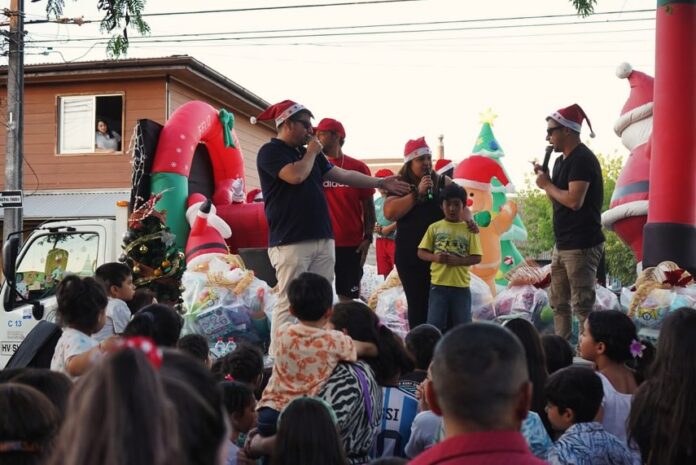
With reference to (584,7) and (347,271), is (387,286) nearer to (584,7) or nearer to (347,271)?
(347,271)

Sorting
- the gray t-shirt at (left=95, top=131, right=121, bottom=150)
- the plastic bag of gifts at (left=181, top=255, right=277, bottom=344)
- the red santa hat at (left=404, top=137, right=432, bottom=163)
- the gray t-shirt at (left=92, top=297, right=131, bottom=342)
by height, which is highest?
the gray t-shirt at (left=95, top=131, right=121, bottom=150)

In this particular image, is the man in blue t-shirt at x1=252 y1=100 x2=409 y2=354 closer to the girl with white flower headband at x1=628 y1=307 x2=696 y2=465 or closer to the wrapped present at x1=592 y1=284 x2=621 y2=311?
the girl with white flower headband at x1=628 y1=307 x2=696 y2=465

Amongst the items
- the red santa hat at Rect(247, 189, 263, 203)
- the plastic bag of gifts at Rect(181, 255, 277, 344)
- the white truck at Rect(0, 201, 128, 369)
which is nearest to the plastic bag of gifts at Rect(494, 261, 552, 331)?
the plastic bag of gifts at Rect(181, 255, 277, 344)

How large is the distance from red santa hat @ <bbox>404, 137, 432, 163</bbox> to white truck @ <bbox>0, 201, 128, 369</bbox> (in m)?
3.01

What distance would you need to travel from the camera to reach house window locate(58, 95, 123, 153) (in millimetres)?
20672

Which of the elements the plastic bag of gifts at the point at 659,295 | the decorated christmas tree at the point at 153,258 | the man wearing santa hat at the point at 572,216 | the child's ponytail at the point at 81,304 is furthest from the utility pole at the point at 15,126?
the child's ponytail at the point at 81,304

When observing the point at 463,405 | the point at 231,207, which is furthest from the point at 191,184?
the point at 463,405

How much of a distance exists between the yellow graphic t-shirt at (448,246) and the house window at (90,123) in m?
16.0

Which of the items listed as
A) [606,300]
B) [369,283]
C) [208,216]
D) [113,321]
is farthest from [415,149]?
[369,283]

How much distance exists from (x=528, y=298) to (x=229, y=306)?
3.10m

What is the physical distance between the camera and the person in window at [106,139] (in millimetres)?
20609

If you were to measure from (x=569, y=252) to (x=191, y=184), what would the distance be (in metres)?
7.45

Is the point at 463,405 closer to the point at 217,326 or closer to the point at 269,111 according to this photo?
the point at 269,111

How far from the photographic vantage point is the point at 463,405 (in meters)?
1.84
